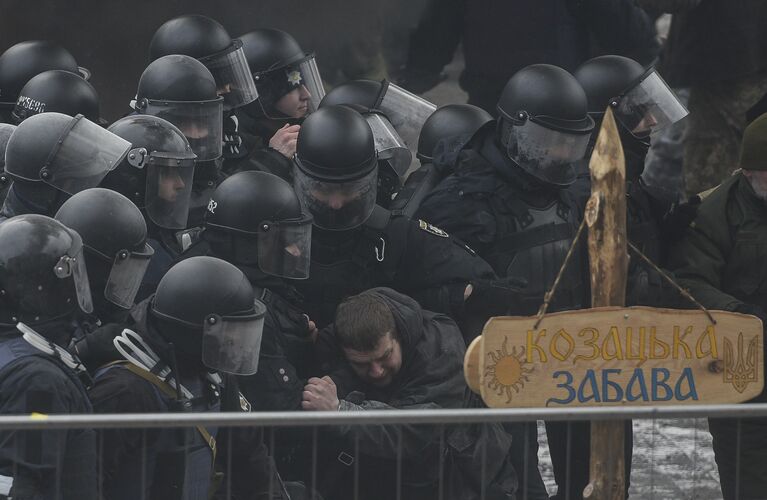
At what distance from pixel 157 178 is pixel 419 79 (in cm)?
365

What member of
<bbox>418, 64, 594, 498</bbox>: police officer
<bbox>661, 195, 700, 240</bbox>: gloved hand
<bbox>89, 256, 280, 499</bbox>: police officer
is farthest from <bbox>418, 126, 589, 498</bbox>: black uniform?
<bbox>89, 256, 280, 499</bbox>: police officer

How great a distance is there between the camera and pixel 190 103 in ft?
21.9

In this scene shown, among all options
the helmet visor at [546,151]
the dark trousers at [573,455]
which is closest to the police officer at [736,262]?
the dark trousers at [573,455]

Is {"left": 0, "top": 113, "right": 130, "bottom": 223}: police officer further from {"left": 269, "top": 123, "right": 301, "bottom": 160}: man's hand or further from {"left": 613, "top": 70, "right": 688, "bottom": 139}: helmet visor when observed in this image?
{"left": 613, "top": 70, "right": 688, "bottom": 139}: helmet visor

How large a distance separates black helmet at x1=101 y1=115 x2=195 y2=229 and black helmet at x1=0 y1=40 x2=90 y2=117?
4.58 feet

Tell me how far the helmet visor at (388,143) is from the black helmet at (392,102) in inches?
11.2

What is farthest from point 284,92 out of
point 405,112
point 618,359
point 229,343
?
point 618,359

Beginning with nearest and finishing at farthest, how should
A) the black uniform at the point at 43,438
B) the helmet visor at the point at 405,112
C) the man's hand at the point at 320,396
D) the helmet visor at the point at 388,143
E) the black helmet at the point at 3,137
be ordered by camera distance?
1. the black uniform at the point at 43,438
2. the man's hand at the point at 320,396
3. the black helmet at the point at 3,137
4. the helmet visor at the point at 388,143
5. the helmet visor at the point at 405,112

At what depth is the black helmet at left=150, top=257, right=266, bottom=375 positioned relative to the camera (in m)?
5.06

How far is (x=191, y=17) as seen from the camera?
7.53 meters

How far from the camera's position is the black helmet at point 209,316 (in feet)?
16.6

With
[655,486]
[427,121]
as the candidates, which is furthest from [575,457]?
[427,121]

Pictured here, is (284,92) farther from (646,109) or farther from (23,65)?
(646,109)

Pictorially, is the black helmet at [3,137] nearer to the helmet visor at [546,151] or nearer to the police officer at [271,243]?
the police officer at [271,243]
